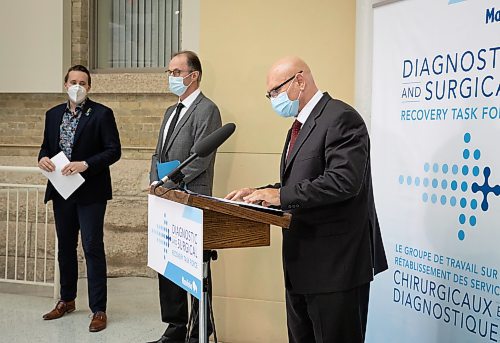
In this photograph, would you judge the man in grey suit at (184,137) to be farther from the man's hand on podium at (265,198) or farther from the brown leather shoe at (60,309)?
the man's hand on podium at (265,198)

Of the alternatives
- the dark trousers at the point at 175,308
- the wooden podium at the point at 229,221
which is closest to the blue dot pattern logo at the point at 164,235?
the wooden podium at the point at 229,221

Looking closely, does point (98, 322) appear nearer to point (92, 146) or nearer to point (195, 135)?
point (92, 146)

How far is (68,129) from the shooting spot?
4.62 metres

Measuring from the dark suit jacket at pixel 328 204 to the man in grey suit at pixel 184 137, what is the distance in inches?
50.7

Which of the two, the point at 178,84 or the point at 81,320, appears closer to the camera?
the point at 178,84

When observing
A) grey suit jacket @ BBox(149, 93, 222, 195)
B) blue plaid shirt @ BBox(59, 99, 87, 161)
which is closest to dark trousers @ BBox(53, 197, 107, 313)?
blue plaid shirt @ BBox(59, 99, 87, 161)

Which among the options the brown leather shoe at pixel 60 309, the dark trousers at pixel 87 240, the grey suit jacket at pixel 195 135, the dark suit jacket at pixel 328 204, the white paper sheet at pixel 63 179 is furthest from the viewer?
the brown leather shoe at pixel 60 309

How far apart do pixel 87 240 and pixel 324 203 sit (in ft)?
8.15

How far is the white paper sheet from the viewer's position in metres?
4.49

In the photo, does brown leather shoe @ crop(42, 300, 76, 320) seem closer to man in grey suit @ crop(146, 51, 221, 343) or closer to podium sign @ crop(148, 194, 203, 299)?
man in grey suit @ crop(146, 51, 221, 343)

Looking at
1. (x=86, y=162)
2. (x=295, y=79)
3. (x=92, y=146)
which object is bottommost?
(x=86, y=162)

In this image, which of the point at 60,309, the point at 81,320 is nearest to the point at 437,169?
the point at 81,320

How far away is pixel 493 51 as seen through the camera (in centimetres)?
268

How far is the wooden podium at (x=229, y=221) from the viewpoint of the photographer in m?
2.37
